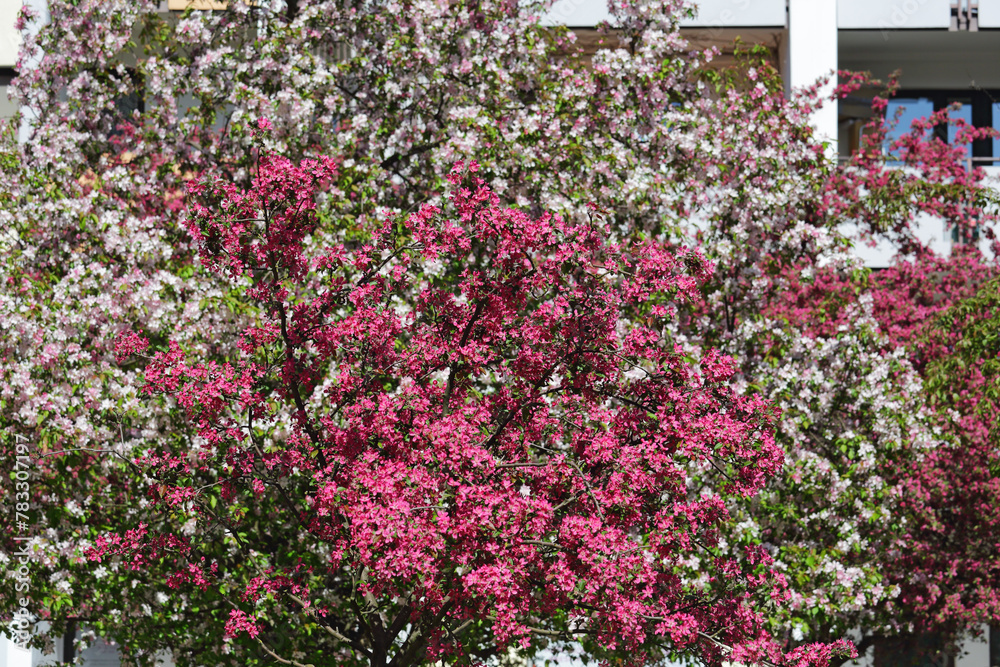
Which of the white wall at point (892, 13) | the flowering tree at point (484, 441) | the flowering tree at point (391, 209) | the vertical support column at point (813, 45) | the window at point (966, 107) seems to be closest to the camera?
the flowering tree at point (484, 441)

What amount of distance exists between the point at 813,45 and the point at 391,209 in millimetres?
12129

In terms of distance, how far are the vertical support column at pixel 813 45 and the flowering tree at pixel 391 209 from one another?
758 cm

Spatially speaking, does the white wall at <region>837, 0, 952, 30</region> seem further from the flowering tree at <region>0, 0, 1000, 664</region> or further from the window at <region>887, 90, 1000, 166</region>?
the flowering tree at <region>0, 0, 1000, 664</region>

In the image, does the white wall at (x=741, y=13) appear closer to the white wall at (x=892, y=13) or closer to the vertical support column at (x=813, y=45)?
the vertical support column at (x=813, y=45)

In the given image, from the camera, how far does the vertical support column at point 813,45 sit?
1902cm

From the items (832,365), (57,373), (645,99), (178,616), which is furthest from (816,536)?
(57,373)

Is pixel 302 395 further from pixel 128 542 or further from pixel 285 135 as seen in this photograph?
pixel 285 135

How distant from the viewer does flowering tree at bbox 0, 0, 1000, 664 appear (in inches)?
372

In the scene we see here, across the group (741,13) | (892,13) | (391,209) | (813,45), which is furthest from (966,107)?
(391,209)

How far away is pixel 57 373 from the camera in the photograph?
367 inches

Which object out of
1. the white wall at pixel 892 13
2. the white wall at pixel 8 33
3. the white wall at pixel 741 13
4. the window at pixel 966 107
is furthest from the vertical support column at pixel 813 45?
the white wall at pixel 8 33

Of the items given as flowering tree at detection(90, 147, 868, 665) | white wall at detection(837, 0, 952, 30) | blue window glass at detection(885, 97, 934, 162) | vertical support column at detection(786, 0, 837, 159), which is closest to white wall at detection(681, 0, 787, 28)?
vertical support column at detection(786, 0, 837, 159)

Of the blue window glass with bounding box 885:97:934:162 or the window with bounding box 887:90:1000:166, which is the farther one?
the window with bounding box 887:90:1000:166

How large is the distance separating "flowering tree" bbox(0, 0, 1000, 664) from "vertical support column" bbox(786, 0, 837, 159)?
758cm
